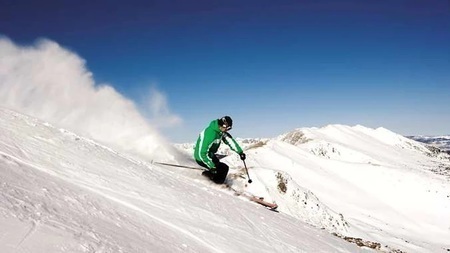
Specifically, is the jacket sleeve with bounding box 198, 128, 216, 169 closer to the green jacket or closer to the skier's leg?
the green jacket

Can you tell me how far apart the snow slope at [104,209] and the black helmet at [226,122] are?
3245mm

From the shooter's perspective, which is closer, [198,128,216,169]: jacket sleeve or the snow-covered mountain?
[198,128,216,169]: jacket sleeve

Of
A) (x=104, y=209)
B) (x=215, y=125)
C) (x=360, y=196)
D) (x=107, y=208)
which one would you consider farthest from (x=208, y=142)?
(x=360, y=196)

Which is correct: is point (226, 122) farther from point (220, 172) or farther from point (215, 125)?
point (220, 172)

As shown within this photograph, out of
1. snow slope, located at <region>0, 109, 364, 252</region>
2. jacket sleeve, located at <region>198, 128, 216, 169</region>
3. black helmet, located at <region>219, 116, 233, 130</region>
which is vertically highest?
black helmet, located at <region>219, 116, 233, 130</region>

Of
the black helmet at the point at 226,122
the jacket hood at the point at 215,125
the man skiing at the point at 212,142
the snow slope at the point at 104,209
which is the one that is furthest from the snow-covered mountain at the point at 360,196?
the snow slope at the point at 104,209

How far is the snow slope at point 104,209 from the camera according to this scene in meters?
5.75

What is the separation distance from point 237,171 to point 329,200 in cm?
3126

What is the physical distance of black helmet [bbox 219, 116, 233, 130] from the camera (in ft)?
54.2

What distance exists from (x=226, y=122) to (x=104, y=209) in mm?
9241

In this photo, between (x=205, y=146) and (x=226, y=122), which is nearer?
(x=226, y=122)

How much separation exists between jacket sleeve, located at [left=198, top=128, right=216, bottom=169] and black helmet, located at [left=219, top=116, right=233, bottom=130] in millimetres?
697

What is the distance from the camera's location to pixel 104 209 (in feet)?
26.0

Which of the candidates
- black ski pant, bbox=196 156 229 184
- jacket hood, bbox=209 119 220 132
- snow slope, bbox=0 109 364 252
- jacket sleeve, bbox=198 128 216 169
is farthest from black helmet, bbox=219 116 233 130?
snow slope, bbox=0 109 364 252
